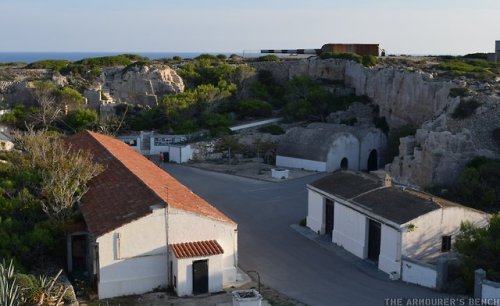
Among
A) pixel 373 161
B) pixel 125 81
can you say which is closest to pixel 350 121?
pixel 373 161

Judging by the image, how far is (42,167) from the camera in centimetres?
2283

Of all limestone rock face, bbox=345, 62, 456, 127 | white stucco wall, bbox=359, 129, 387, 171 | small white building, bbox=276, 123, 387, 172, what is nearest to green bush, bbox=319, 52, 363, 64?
limestone rock face, bbox=345, 62, 456, 127

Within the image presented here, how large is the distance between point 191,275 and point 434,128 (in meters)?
19.3

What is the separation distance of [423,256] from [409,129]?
745 inches

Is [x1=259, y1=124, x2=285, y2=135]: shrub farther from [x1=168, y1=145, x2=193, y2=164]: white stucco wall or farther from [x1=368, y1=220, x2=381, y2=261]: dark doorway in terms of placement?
[x1=368, y1=220, x2=381, y2=261]: dark doorway

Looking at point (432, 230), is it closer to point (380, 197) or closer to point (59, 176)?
point (380, 197)

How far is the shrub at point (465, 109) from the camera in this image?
32.2 meters

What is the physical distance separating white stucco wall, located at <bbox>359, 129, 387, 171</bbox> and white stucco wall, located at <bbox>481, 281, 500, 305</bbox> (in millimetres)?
23679

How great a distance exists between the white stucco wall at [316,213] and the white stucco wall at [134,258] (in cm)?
833

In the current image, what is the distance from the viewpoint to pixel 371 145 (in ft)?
134

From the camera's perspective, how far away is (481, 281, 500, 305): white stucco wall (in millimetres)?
16594

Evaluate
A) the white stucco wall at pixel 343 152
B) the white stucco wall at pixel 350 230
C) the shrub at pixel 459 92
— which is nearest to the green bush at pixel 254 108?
the white stucco wall at pixel 343 152

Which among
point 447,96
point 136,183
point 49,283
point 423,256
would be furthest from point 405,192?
point 447,96

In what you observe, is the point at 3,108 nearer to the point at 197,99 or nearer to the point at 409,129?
the point at 197,99
